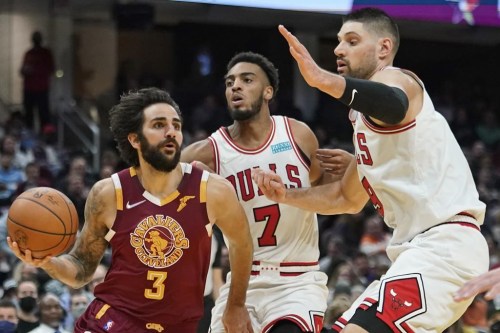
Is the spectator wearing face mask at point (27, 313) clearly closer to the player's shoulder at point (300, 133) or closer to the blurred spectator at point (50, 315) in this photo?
the blurred spectator at point (50, 315)

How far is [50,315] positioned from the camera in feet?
30.8

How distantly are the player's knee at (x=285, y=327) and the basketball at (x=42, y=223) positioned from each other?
1.37 metres

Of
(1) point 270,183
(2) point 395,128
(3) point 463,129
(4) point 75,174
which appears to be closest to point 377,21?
(2) point 395,128

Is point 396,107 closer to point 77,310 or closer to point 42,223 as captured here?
point 42,223

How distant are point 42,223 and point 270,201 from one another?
5.32 ft

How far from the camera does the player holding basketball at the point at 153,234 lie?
6.07m

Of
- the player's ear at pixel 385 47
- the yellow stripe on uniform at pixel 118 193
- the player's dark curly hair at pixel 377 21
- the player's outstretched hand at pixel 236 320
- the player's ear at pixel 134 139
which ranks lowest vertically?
the player's outstretched hand at pixel 236 320

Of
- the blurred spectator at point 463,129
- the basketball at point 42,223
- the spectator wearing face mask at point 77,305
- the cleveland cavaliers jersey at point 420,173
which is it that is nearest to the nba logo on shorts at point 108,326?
the basketball at point 42,223

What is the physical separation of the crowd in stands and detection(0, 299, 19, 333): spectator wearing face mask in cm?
1

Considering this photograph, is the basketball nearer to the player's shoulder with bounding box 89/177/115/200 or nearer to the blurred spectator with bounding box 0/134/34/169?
the player's shoulder with bounding box 89/177/115/200

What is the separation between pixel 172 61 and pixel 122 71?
9.06 feet

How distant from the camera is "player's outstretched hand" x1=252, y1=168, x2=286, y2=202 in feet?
21.2

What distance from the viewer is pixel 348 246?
562 inches

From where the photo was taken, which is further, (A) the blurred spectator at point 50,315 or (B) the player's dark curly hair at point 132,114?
(A) the blurred spectator at point 50,315
